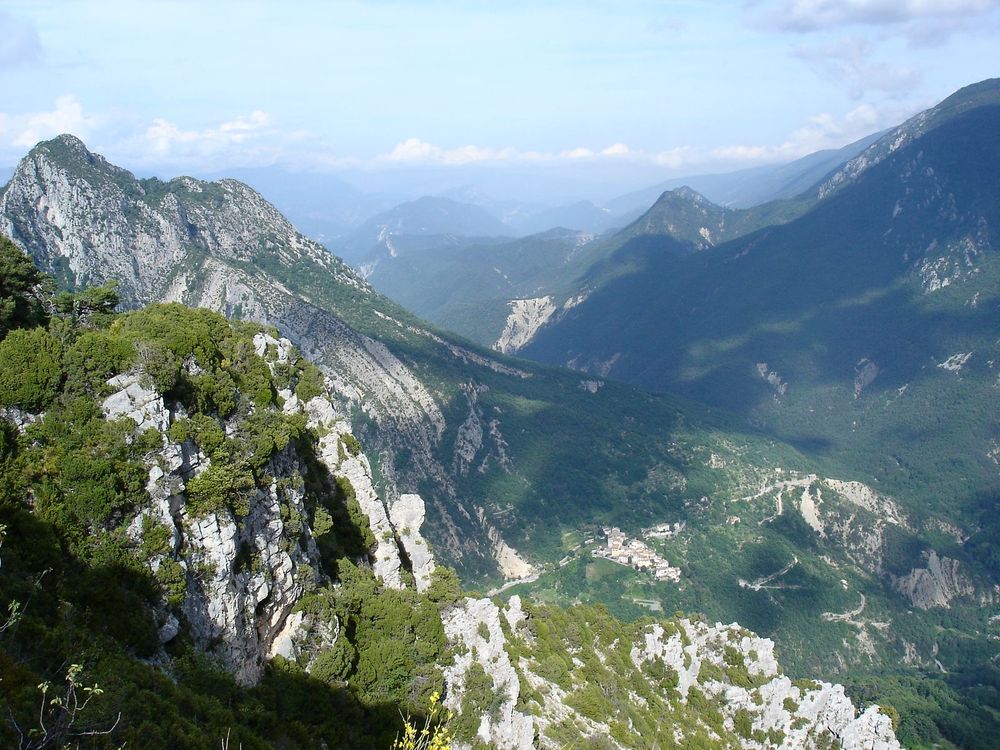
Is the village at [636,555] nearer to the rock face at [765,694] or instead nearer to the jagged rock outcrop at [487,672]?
the rock face at [765,694]

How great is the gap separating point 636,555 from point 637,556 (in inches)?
11.9

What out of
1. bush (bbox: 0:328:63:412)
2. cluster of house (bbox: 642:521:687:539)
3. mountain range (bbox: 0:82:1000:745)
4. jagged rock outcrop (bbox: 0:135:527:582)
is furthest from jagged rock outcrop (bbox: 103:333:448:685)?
cluster of house (bbox: 642:521:687:539)

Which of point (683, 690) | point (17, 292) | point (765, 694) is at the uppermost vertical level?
point (17, 292)

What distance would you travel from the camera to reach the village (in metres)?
117

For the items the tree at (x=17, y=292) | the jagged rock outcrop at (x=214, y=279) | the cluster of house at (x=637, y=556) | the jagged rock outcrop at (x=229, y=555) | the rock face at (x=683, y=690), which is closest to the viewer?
the jagged rock outcrop at (x=229, y=555)

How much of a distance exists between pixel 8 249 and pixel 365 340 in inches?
4089

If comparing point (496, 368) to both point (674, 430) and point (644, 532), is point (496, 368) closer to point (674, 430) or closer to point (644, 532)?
point (674, 430)

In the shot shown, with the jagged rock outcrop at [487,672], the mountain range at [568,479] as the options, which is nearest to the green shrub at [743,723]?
the jagged rock outcrop at [487,672]

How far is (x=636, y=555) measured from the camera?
121 m

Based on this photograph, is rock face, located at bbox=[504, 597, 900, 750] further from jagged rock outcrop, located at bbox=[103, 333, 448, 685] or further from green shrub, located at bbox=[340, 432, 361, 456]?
jagged rock outcrop, located at bbox=[103, 333, 448, 685]

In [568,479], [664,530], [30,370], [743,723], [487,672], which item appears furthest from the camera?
[568,479]

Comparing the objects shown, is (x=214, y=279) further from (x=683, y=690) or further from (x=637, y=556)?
(x=683, y=690)

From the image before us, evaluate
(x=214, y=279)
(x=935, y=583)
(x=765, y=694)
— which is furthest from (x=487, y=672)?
(x=935, y=583)

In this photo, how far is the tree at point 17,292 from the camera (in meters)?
28.2
